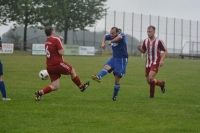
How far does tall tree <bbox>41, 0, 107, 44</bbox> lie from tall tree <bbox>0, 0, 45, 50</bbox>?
1.29m

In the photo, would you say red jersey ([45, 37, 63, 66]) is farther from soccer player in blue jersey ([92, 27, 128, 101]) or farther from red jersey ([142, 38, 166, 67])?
red jersey ([142, 38, 166, 67])

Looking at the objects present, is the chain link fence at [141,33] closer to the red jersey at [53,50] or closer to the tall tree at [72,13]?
the tall tree at [72,13]

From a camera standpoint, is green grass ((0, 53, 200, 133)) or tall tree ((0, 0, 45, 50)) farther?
tall tree ((0, 0, 45, 50))

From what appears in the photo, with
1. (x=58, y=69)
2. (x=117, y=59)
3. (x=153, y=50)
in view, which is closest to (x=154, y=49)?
(x=153, y=50)

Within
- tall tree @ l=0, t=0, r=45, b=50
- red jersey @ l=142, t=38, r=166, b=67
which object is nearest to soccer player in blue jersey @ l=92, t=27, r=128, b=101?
red jersey @ l=142, t=38, r=166, b=67

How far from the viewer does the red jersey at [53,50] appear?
1123cm

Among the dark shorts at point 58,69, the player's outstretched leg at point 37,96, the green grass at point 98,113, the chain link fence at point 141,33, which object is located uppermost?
the chain link fence at point 141,33

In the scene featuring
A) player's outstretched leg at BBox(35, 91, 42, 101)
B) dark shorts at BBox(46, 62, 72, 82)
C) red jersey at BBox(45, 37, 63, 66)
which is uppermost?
red jersey at BBox(45, 37, 63, 66)

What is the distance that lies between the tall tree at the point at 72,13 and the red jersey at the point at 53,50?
49.1m

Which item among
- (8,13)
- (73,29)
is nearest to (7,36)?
(8,13)

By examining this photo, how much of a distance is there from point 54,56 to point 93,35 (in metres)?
52.5

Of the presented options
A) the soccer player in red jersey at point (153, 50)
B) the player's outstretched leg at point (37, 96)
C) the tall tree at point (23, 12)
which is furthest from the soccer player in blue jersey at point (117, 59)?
the tall tree at point (23, 12)

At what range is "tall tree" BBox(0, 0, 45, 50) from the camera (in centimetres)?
5441

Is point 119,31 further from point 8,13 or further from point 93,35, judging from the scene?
point 93,35
